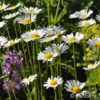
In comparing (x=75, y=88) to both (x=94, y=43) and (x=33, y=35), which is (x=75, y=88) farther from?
(x=33, y=35)

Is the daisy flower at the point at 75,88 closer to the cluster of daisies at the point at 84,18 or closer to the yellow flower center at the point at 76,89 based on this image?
the yellow flower center at the point at 76,89

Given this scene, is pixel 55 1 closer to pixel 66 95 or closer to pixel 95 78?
pixel 66 95

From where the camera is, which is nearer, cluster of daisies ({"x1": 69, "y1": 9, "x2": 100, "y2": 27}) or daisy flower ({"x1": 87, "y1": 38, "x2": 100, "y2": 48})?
daisy flower ({"x1": 87, "y1": 38, "x2": 100, "y2": 48})

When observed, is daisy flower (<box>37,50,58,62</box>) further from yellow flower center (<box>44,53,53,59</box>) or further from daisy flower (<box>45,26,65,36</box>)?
A: daisy flower (<box>45,26,65,36</box>)

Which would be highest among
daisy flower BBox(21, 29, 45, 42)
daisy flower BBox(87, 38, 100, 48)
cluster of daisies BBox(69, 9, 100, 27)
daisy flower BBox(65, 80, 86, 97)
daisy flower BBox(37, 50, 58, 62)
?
cluster of daisies BBox(69, 9, 100, 27)

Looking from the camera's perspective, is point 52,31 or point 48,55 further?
point 52,31

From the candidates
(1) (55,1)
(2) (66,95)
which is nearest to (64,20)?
(1) (55,1)

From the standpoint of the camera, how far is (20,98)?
2.31 metres

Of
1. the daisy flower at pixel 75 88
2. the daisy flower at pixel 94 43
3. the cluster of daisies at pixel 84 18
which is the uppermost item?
the cluster of daisies at pixel 84 18

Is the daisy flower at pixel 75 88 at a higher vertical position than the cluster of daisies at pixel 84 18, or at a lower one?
lower

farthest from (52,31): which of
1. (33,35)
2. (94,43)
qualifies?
(94,43)

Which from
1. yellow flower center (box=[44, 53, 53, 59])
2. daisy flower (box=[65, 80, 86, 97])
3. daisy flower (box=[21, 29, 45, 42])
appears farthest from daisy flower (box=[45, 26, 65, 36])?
daisy flower (box=[65, 80, 86, 97])

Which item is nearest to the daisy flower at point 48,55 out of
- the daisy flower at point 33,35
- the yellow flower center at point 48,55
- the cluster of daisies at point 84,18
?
the yellow flower center at point 48,55

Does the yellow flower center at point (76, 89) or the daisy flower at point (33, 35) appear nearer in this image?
the yellow flower center at point (76, 89)
